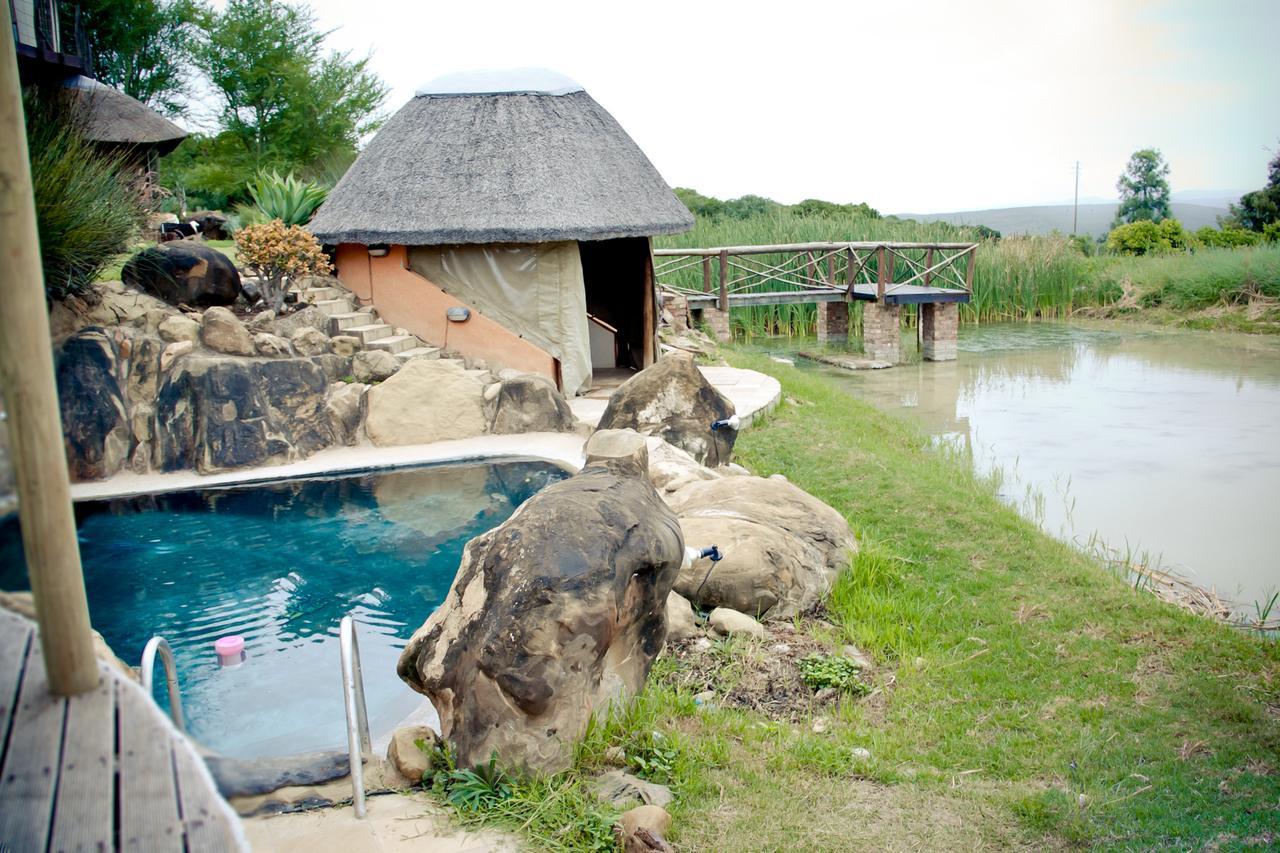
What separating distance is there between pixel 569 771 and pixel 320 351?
7200 mm

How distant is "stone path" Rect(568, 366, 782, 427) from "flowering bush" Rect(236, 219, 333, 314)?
3.07m

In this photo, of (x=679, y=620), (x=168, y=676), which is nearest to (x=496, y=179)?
(x=679, y=620)

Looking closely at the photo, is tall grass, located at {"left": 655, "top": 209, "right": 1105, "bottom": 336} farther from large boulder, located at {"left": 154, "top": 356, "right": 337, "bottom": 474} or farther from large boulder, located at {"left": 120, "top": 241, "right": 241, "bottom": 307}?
large boulder, located at {"left": 154, "top": 356, "right": 337, "bottom": 474}

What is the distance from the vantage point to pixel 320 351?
9.84 meters

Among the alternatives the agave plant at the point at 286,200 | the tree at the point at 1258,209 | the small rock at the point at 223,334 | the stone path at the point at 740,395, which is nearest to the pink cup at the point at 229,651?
the small rock at the point at 223,334

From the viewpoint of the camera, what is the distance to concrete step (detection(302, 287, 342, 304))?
34.9 feet

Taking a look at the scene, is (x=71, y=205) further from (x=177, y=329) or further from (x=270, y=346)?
(x=270, y=346)

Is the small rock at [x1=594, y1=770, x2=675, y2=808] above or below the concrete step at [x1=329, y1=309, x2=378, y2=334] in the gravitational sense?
below

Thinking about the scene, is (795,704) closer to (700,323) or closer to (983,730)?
(983,730)

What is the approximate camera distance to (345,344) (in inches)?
399

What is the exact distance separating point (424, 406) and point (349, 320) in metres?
1.74

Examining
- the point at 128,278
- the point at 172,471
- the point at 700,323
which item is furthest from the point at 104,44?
the point at 172,471

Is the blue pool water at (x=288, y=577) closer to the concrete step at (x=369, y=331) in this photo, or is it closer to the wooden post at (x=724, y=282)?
the concrete step at (x=369, y=331)

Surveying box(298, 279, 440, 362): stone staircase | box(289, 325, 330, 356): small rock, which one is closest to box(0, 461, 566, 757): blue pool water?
box(289, 325, 330, 356): small rock
